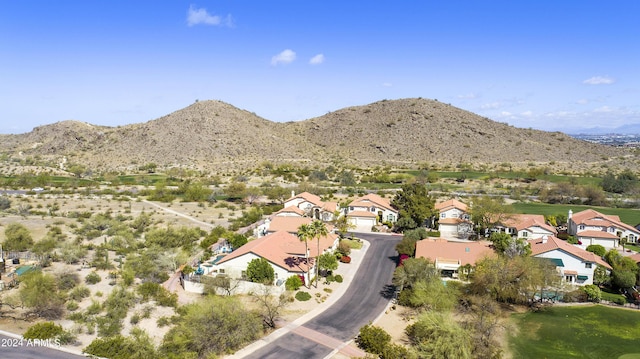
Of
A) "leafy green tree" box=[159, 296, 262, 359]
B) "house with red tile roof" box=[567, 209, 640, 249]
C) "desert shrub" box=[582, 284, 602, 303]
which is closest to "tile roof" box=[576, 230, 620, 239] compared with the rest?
"house with red tile roof" box=[567, 209, 640, 249]

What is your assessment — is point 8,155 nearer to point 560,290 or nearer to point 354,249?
point 354,249

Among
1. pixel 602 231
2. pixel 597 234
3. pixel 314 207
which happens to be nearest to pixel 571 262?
pixel 597 234

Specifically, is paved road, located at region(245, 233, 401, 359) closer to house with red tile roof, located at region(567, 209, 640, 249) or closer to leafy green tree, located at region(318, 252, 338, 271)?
leafy green tree, located at region(318, 252, 338, 271)

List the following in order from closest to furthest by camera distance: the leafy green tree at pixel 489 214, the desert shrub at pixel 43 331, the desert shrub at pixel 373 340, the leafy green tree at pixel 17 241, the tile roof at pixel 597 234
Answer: the desert shrub at pixel 43 331 < the desert shrub at pixel 373 340 < the leafy green tree at pixel 17 241 < the tile roof at pixel 597 234 < the leafy green tree at pixel 489 214

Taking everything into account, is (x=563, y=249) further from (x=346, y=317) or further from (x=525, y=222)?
(x=346, y=317)

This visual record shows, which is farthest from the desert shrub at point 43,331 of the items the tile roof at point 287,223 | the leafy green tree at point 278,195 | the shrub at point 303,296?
the leafy green tree at point 278,195

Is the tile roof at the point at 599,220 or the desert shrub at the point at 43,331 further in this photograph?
the tile roof at the point at 599,220

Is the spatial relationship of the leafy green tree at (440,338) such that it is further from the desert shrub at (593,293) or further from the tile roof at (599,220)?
the tile roof at (599,220)
